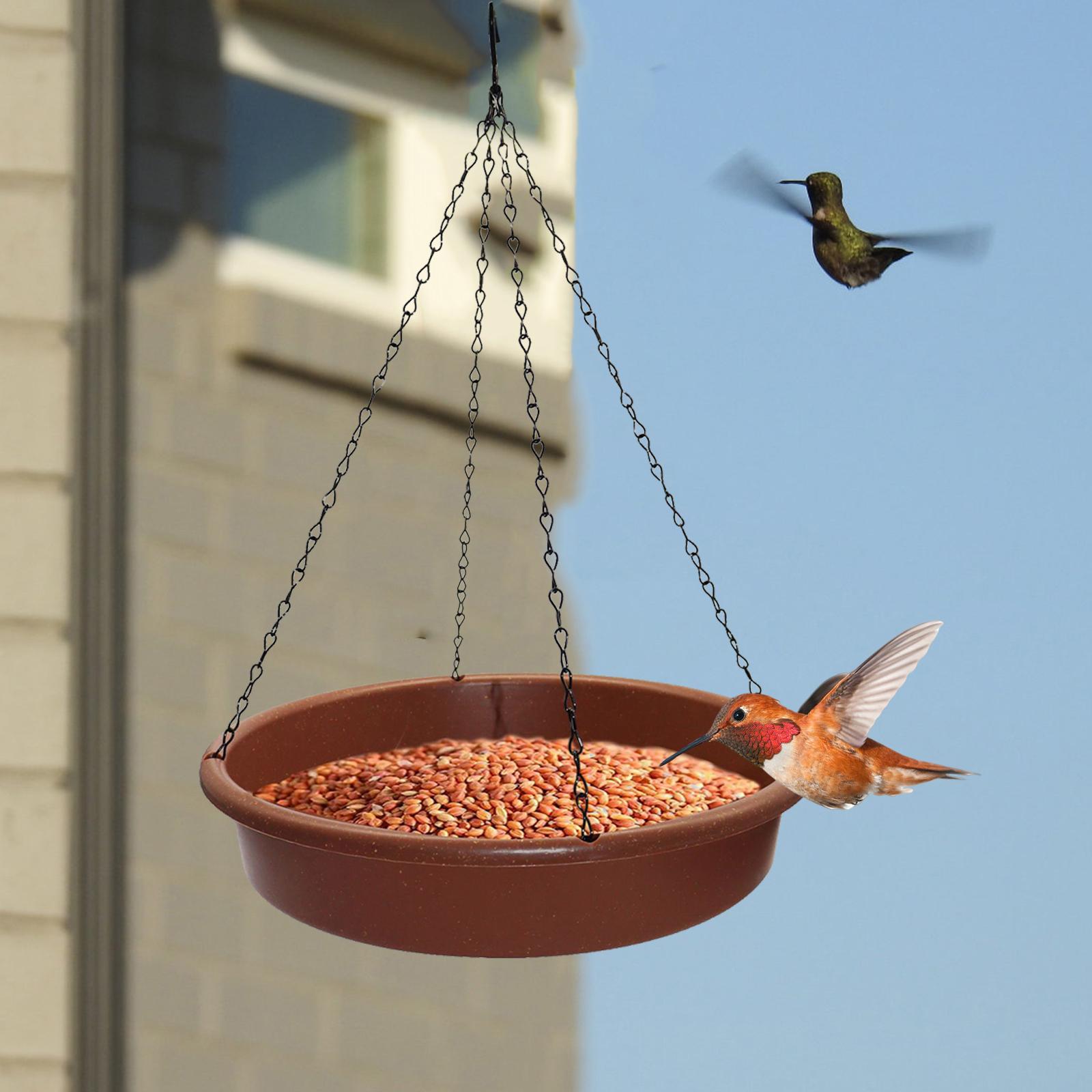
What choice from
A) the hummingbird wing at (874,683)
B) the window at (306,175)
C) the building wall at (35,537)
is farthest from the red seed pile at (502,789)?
the window at (306,175)

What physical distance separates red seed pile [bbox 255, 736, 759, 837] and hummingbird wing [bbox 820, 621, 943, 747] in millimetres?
146

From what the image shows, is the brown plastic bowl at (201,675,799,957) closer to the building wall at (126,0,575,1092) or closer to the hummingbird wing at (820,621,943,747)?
the hummingbird wing at (820,621,943,747)

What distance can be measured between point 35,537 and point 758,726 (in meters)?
1.60

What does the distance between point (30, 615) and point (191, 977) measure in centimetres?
76

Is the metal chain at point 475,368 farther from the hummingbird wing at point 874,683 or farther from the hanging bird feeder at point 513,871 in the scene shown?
the hummingbird wing at point 874,683

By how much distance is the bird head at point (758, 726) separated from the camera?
139 centimetres

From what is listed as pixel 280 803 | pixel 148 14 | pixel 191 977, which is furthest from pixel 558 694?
pixel 148 14

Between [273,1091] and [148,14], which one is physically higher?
[148,14]

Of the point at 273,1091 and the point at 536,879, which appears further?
the point at 273,1091

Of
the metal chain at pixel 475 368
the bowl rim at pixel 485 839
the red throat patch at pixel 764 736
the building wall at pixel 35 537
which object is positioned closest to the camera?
the bowl rim at pixel 485 839

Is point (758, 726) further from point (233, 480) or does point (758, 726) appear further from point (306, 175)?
point (306, 175)

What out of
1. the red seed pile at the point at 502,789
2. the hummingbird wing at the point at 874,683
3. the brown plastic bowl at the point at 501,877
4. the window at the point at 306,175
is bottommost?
the brown plastic bowl at the point at 501,877

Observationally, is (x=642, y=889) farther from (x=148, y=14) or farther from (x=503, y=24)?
(x=148, y=14)

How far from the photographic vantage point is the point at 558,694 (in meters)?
1.84
